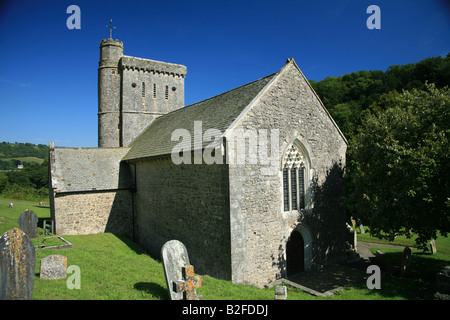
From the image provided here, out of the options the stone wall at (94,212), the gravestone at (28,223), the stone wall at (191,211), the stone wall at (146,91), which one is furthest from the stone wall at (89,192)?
the stone wall at (146,91)

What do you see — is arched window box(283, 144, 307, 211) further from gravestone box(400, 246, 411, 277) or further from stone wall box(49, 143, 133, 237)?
stone wall box(49, 143, 133, 237)

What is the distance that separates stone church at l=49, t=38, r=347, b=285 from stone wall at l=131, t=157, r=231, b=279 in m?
0.06

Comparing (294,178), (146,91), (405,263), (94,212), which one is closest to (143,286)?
(294,178)

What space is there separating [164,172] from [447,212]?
42.7 ft

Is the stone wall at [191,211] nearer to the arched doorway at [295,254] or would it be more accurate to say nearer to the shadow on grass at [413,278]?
the arched doorway at [295,254]

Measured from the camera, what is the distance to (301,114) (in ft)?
43.0

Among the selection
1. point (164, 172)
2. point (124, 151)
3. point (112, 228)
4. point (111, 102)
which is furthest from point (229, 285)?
point (111, 102)

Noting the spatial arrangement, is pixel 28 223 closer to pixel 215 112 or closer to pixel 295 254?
pixel 215 112

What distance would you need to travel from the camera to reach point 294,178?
13039 mm

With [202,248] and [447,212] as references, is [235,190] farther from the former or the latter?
[447,212]

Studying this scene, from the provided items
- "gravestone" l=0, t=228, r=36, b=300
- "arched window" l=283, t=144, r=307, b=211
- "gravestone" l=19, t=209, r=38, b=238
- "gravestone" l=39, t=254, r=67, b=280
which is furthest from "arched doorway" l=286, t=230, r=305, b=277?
"gravestone" l=19, t=209, r=38, b=238

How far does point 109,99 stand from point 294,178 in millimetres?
20911
